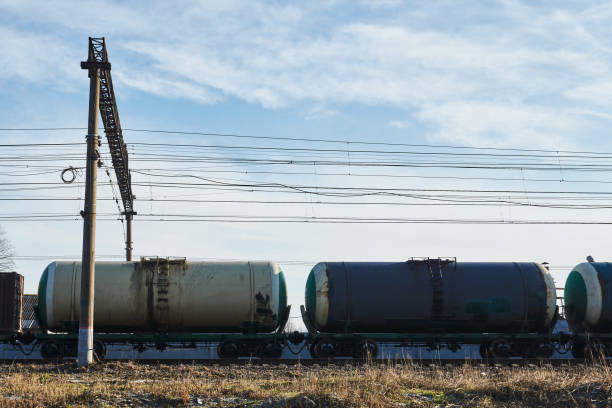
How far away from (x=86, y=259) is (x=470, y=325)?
1230 cm

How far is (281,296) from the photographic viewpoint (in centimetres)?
2038

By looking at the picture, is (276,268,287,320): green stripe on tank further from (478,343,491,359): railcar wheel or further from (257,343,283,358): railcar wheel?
(478,343,491,359): railcar wheel

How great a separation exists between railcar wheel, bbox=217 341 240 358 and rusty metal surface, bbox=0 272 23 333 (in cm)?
695

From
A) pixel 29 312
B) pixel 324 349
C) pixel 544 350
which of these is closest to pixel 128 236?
pixel 29 312

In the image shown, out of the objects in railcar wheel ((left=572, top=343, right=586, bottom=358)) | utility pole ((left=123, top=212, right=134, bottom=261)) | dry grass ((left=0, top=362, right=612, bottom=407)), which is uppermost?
utility pole ((left=123, top=212, right=134, bottom=261))

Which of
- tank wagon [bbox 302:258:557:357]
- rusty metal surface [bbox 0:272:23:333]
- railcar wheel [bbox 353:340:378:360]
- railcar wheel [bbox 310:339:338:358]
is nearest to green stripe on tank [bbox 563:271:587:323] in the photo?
tank wagon [bbox 302:258:557:357]

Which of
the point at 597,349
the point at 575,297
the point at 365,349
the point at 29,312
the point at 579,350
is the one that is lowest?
the point at 579,350

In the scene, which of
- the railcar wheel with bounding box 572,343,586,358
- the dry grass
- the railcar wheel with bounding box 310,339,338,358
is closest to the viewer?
the dry grass

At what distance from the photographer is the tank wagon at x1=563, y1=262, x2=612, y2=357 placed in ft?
66.5

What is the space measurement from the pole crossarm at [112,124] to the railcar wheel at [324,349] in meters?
10.5

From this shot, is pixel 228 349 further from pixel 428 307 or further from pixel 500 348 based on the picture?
pixel 500 348

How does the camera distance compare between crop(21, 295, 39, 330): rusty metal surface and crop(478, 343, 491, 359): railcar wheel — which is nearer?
crop(478, 343, 491, 359): railcar wheel

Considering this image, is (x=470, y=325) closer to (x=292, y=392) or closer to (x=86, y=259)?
(x=292, y=392)

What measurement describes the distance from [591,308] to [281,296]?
410 inches
